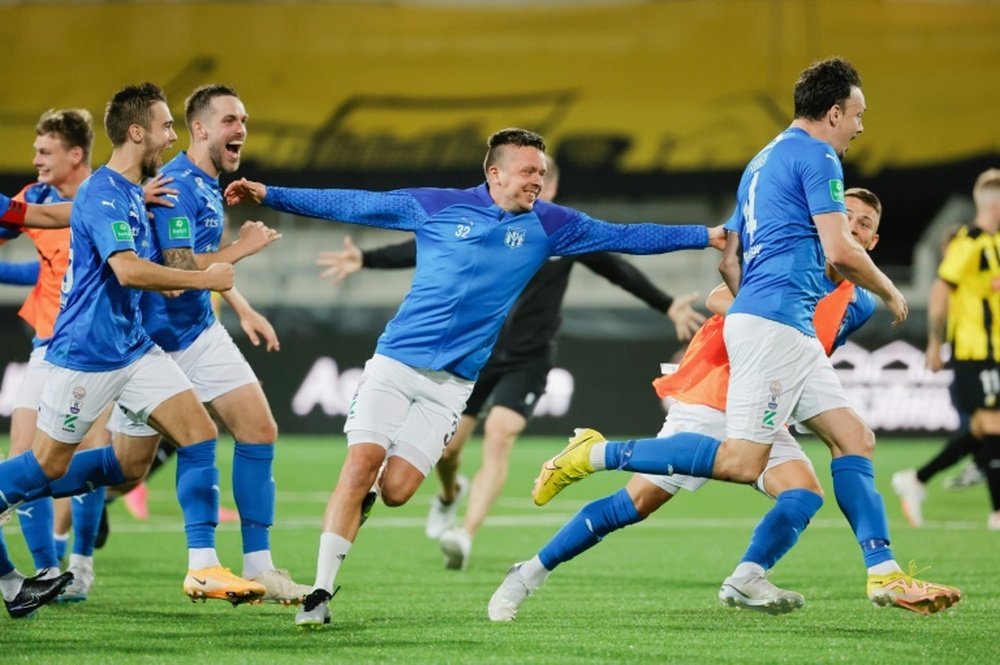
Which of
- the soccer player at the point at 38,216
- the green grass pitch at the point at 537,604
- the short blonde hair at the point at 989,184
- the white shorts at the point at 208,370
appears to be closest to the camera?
the green grass pitch at the point at 537,604

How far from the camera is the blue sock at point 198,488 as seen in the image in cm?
667

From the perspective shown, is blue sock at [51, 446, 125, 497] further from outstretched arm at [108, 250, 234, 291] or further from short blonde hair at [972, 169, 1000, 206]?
short blonde hair at [972, 169, 1000, 206]

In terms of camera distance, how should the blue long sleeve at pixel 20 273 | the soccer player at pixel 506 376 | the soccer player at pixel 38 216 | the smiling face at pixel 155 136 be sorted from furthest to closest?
the soccer player at pixel 506 376, the blue long sleeve at pixel 20 273, the soccer player at pixel 38 216, the smiling face at pixel 155 136

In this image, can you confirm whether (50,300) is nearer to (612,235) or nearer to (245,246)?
(245,246)

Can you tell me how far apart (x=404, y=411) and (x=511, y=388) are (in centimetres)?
305

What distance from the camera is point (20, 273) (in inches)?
332

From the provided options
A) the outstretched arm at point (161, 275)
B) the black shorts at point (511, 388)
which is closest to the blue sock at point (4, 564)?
the outstretched arm at point (161, 275)

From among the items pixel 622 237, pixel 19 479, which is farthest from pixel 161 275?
pixel 622 237

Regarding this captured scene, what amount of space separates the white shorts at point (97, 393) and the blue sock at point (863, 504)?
285 centimetres

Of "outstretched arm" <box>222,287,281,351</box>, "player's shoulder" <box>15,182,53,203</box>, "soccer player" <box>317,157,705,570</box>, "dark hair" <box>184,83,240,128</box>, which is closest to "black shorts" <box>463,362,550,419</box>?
"soccer player" <box>317,157,705,570</box>

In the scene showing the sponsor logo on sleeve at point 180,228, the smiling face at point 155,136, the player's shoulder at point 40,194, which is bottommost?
the sponsor logo on sleeve at point 180,228

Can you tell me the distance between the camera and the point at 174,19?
75.1ft

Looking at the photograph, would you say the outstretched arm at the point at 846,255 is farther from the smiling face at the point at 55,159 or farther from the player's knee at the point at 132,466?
the smiling face at the point at 55,159

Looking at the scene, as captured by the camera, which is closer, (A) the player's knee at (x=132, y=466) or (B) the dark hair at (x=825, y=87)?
(B) the dark hair at (x=825, y=87)
